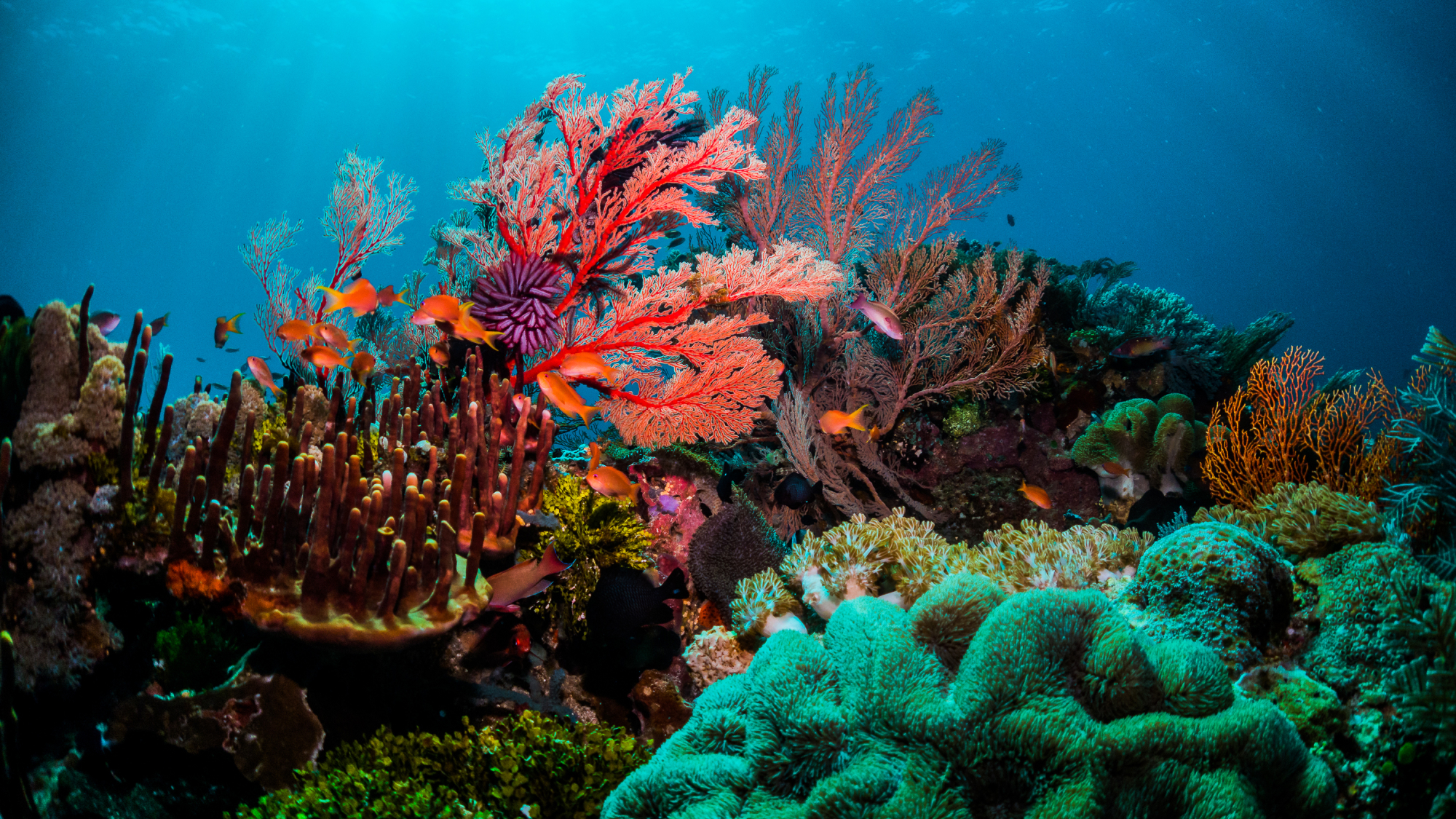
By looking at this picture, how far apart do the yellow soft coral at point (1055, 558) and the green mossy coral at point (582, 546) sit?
191cm

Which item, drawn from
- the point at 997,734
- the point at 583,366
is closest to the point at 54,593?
the point at 583,366

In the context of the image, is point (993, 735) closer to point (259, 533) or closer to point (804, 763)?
point (804, 763)

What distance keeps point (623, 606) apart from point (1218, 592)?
2.56 meters

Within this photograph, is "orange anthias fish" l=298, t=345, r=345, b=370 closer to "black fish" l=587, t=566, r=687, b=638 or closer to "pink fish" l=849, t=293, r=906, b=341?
"black fish" l=587, t=566, r=687, b=638

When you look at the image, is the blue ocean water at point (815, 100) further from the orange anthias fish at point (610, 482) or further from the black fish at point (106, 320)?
the orange anthias fish at point (610, 482)

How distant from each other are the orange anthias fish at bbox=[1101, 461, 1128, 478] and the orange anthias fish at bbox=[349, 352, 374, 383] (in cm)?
653

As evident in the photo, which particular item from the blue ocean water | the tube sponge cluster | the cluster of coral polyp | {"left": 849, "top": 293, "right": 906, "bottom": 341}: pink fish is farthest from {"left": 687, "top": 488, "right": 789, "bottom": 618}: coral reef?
the blue ocean water

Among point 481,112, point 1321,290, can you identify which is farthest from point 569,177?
point 1321,290

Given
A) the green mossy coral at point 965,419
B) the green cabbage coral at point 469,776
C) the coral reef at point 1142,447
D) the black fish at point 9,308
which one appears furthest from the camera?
the green mossy coral at point 965,419

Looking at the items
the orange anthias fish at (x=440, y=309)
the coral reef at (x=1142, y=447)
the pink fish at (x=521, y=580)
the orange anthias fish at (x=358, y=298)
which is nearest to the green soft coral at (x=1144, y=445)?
the coral reef at (x=1142, y=447)

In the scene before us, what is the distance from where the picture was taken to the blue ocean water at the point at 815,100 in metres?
49.3

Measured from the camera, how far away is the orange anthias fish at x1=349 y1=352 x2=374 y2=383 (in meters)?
4.32

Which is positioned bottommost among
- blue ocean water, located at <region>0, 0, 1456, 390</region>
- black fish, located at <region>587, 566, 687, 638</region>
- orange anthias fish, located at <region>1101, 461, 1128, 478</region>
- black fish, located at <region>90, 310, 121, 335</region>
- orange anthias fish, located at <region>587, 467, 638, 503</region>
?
black fish, located at <region>587, 566, 687, 638</region>

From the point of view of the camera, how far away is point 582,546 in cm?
342
